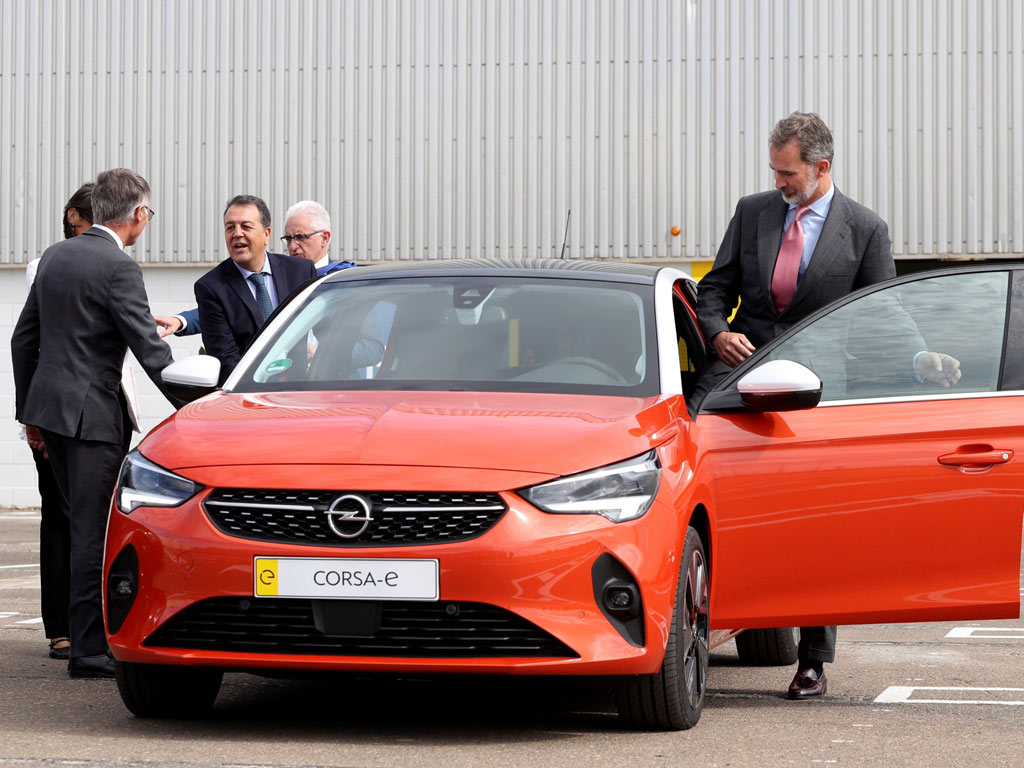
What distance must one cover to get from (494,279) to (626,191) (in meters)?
12.1

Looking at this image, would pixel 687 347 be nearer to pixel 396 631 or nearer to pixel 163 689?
pixel 396 631

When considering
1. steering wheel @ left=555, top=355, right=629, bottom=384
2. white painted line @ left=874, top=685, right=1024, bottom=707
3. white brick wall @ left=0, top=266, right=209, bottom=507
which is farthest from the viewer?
white brick wall @ left=0, top=266, right=209, bottom=507

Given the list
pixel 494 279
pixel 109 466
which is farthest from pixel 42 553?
pixel 494 279

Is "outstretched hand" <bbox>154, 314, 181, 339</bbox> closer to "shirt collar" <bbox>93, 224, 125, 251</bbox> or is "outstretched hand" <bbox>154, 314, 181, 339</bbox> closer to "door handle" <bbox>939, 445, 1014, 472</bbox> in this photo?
"shirt collar" <bbox>93, 224, 125, 251</bbox>

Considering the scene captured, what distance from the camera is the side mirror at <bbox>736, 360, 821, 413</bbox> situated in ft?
18.2

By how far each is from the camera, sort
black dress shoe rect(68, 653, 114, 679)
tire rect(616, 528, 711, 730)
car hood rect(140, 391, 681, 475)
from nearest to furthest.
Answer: car hood rect(140, 391, 681, 475) < tire rect(616, 528, 711, 730) < black dress shoe rect(68, 653, 114, 679)

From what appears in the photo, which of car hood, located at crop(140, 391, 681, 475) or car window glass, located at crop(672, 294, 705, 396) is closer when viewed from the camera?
car hood, located at crop(140, 391, 681, 475)

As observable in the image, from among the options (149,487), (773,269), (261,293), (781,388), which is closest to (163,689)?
(149,487)

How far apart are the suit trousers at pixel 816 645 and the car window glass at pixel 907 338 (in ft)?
3.07

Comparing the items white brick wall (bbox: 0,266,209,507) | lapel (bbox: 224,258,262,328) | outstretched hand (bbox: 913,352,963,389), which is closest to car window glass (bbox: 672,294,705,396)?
outstretched hand (bbox: 913,352,963,389)

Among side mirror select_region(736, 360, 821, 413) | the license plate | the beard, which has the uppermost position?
the beard

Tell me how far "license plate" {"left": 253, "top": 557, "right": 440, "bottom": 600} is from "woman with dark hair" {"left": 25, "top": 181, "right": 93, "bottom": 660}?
2.82m

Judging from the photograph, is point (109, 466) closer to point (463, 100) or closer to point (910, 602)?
point (910, 602)

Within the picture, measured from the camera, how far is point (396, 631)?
16.0 ft
